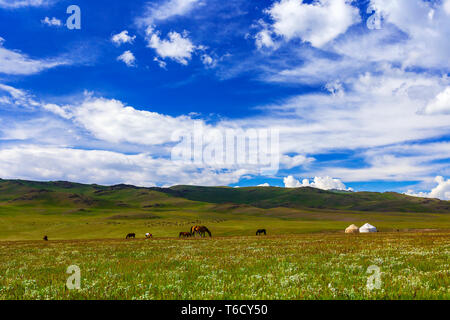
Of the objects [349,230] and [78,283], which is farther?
[349,230]

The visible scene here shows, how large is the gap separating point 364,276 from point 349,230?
2323 inches

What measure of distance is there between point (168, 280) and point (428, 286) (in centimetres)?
945
